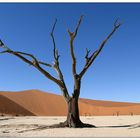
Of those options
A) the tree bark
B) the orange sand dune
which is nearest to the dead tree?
the tree bark

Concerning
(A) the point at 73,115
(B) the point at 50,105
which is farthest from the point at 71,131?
(B) the point at 50,105

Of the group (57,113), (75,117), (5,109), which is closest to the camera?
(75,117)

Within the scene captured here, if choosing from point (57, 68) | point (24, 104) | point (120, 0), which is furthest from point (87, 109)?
point (120, 0)

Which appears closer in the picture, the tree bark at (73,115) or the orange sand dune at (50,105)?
the tree bark at (73,115)

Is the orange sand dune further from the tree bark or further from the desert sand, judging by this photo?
the tree bark

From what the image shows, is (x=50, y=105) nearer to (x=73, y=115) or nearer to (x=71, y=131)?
(x=73, y=115)

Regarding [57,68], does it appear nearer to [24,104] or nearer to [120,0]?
[120,0]

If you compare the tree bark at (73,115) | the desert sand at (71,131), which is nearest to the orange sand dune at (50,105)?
the desert sand at (71,131)

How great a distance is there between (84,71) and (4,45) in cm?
460

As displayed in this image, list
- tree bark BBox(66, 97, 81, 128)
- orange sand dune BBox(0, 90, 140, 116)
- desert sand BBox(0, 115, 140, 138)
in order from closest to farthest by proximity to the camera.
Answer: desert sand BBox(0, 115, 140, 138)
tree bark BBox(66, 97, 81, 128)
orange sand dune BBox(0, 90, 140, 116)

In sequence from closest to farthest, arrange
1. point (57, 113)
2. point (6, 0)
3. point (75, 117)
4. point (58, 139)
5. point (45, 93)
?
point (58, 139), point (6, 0), point (75, 117), point (57, 113), point (45, 93)

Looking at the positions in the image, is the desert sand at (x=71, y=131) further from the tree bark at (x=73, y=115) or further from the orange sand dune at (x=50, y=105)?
the orange sand dune at (x=50, y=105)

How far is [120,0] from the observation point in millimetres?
16375

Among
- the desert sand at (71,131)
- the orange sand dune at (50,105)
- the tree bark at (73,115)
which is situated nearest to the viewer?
the desert sand at (71,131)
